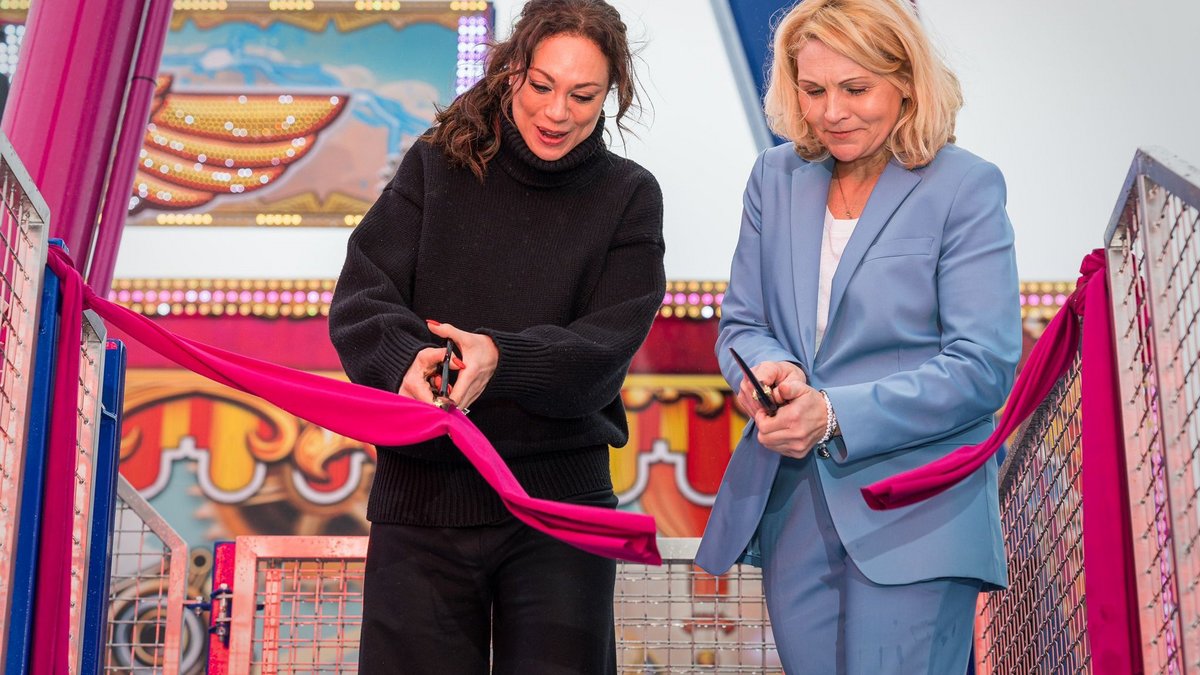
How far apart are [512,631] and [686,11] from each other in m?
3.74

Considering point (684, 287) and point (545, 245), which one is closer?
point (545, 245)

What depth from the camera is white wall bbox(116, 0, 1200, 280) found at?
4883mm

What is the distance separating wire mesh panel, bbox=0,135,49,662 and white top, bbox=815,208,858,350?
116 cm

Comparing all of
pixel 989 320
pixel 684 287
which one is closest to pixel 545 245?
pixel 989 320

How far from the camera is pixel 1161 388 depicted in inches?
61.4

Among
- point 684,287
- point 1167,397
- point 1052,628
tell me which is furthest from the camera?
point 684,287

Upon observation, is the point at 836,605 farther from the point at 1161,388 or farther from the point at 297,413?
the point at 297,413

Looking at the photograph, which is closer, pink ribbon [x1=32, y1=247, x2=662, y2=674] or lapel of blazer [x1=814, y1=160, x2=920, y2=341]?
pink ribbon [x1=32, y1=247, x2=662, y2=674]

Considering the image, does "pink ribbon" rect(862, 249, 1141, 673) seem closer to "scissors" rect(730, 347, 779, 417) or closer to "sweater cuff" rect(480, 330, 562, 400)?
"scissors" rect(730, 347, 779, 417)

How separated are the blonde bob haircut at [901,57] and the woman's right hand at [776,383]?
0.38m

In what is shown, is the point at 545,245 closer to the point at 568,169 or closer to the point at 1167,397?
the point at 568,169

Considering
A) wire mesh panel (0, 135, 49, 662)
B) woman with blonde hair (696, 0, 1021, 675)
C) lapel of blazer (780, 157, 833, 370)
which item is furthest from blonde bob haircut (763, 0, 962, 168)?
wire mesh panel (0, 135, 49, 662)

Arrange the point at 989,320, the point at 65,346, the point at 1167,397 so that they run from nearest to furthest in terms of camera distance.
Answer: the point at 1167,397
the point at 989,320
the point at 65,346

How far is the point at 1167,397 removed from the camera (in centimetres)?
155
